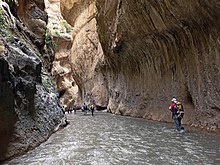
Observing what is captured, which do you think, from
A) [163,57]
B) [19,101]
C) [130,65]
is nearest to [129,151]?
[19,101]

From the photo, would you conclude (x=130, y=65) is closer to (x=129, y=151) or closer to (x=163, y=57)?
(x=163, y=57)

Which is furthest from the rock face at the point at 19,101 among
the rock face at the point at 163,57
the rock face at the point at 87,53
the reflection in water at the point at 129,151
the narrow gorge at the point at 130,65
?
the rock face at the point at 87,53

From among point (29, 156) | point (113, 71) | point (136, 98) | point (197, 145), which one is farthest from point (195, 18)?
point (113, 71)

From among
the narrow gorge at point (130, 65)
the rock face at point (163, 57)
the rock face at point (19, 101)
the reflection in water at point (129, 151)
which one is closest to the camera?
the reflection in water at point (129, 151)

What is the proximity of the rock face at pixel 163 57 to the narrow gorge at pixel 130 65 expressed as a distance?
0.13 feet

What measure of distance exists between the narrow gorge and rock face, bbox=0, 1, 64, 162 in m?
0.03

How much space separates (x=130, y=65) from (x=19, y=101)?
51.7 feet

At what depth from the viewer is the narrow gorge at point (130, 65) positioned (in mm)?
8258

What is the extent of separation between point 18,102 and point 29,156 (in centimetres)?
162

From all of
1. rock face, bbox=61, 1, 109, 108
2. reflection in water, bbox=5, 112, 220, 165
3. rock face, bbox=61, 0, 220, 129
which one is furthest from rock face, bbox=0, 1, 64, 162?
rock face, bbox=61, 1, 109, 108

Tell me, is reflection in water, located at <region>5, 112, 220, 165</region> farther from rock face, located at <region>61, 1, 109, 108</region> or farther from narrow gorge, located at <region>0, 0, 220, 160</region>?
rock face, located at <region>61, 1, 109, 108</region>

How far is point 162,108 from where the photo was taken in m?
17.0

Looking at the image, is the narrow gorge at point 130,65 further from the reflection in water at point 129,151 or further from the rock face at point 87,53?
the rock face at point 87,53

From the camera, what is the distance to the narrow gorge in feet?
27.1
